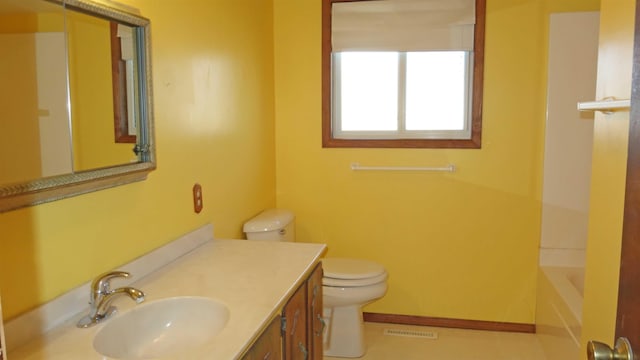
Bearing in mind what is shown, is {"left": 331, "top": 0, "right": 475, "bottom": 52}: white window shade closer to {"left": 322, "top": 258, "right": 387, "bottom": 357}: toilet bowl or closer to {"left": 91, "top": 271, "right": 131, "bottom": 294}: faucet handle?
{"left": 322, "top": 258, "right": 387, "bottom": 357}: toilet bowl

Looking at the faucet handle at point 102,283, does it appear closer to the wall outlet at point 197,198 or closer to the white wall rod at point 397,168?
the wall outlet at point 197,198

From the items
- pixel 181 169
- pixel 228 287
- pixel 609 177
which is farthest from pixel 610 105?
pixel 181 169

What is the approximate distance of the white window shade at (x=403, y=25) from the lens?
10.4 feet

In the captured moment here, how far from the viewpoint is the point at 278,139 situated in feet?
11.5

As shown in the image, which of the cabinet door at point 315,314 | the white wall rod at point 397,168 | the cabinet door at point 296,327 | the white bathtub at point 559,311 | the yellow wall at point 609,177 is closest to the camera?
the yellow wall at point 609,177

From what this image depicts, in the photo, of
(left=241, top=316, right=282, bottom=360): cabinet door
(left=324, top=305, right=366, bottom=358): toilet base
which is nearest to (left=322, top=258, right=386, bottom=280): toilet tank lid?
(left=324, top=305, right=366, bottom=358): toilet base

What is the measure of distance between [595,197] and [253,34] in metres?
2.08

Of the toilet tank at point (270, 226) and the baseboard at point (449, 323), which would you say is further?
the baseboard at point (449, 323)

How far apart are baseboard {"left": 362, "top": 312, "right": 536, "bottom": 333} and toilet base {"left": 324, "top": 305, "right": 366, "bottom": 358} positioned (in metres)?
0.48

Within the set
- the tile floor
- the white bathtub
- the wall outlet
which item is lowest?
the tile floor

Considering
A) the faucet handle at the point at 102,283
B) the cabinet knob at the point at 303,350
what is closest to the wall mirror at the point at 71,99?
the faucet handle at the point at 102,283

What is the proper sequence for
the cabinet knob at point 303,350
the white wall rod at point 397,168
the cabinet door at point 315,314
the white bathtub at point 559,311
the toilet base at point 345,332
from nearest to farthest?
the cabinet knob at point 303,350
the cabinet door at point 315,314
the white bathtub at point 559,311
the toilet base at point 345,332
the white wall rod at point 397,168

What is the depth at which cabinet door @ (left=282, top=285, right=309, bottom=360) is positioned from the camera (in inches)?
69.1

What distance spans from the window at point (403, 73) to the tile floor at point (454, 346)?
3.84 feet
